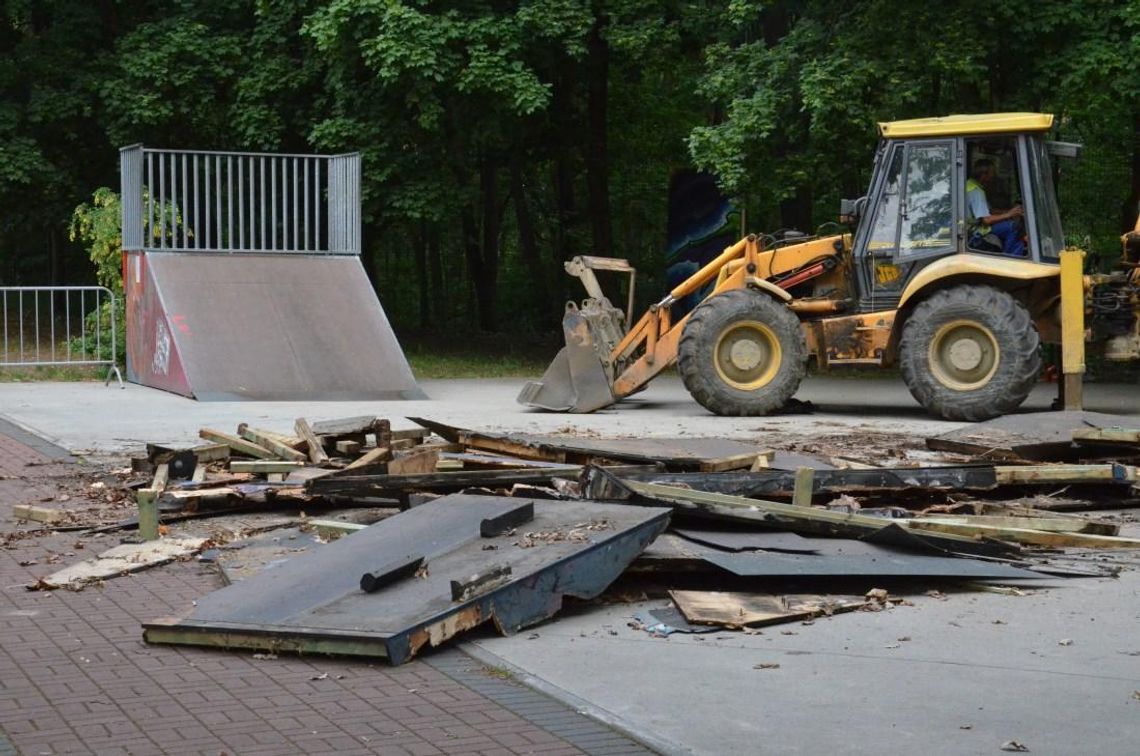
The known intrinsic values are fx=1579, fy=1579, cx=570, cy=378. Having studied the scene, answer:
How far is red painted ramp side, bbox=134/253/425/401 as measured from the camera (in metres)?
19.8

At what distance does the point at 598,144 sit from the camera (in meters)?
29.9

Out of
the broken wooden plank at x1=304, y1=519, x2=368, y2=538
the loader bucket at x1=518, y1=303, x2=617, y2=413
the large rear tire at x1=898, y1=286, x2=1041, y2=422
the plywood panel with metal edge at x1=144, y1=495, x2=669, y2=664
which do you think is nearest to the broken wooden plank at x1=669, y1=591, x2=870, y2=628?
the plywood panel with metal edge at x1=144, y1=495, x2=669, y2=664

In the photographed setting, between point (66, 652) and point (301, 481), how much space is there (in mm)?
3897

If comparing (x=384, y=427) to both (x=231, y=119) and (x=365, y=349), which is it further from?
(x=231, y=119)

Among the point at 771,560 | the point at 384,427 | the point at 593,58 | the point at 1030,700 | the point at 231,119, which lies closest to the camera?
the point at 1030,700

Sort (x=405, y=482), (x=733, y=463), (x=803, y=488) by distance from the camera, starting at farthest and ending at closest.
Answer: (x=733, y=463) → (x=405, y=482) → (x=803, y=488)

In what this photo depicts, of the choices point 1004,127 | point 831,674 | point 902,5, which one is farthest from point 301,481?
point 902,5

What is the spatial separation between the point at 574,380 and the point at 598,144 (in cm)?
1260

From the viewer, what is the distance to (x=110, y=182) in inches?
1161

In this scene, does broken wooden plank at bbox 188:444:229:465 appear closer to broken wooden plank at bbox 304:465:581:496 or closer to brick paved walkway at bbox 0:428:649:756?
broken wooden plank at bbox 304:465:581:496

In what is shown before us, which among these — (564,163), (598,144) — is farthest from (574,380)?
(564,163)

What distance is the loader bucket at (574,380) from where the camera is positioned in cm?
1805

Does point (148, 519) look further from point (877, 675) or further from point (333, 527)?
point (877, 675)

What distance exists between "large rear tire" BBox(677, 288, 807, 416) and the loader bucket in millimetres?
1066
